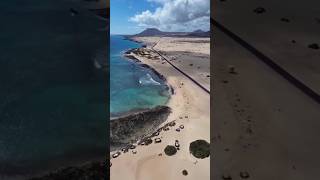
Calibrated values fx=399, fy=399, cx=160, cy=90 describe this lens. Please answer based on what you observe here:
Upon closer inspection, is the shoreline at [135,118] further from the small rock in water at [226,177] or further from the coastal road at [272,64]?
the coastal road at [272,64]

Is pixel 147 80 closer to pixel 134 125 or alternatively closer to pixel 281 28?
pixel 134 125

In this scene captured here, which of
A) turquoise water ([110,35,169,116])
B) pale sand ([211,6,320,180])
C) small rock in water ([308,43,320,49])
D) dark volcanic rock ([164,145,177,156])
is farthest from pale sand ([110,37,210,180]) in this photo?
small rock in water ([308,43,320,49])

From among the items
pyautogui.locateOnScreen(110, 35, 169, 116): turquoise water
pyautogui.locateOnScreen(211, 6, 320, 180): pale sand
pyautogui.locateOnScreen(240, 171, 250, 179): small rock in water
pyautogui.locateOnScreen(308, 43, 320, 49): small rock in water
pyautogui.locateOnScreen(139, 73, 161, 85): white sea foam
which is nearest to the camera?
pyautogui.locateOnScreen(240, 171, 250, 179): small rock in water

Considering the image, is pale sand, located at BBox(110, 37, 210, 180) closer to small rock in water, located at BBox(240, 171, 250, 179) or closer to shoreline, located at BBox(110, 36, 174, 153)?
shoreline, located at BBox(110, 36, 174, 153)

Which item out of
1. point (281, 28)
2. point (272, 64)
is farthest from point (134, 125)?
point (281, 28)

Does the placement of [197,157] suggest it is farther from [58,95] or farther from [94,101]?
[58,95]

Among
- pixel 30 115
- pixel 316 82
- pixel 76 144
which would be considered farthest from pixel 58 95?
pixel 316 82

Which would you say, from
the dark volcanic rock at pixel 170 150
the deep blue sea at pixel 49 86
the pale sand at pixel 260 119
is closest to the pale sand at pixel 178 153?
the dark volcanic rock at pixel 170 150
